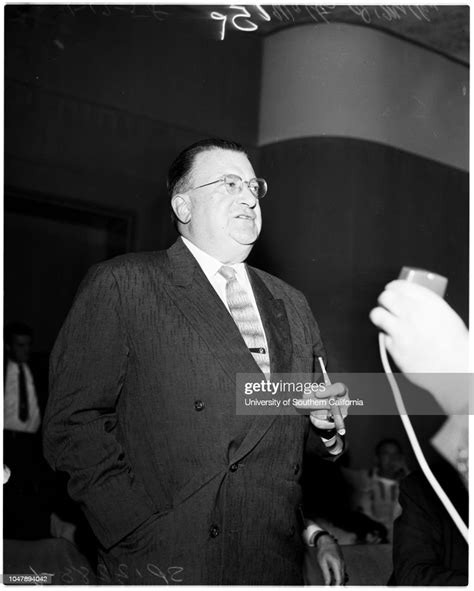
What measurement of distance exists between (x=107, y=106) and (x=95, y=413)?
37.2 inches

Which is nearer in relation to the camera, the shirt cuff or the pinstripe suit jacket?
the pinstripe suit jacket

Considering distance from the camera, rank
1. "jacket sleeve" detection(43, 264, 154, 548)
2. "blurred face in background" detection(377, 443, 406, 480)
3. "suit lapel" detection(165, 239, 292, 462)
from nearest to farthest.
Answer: "jacket sleeve" detection(43, 264, 154, 548), "suit lapel" detection(165, 239, 292, 462), "blurred face in background" detection(377, 443, 406, 480)

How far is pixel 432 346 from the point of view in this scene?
0.65 metres

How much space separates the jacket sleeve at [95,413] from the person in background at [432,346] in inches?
27.1

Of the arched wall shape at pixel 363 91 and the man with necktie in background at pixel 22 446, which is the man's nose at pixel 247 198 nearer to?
the arched wall shape at pixel 363 91

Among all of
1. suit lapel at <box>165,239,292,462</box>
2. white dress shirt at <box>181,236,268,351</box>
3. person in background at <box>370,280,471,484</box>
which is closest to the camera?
person in background at <box>370,280,471,484</box>

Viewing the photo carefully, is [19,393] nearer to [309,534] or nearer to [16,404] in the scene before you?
[16,404]

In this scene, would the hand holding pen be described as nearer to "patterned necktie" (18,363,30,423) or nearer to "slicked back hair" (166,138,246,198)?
"slicked back hair" (166,138,246,198)

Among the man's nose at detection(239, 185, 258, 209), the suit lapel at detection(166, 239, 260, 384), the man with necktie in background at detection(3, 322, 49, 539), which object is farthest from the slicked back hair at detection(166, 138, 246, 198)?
the man with necktie in background at detection(3, 322, 49, 539)

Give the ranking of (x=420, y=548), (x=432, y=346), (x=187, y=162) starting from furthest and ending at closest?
(x=187, y=162) < (x=420, y=548) < (x=432, y=346)

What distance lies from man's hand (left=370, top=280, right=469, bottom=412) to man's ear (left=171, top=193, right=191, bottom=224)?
0.83m

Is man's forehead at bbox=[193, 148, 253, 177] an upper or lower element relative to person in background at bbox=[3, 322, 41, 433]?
upper

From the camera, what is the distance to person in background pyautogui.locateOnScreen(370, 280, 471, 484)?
2.12 feet

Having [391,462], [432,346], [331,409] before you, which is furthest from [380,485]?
[432,346]
